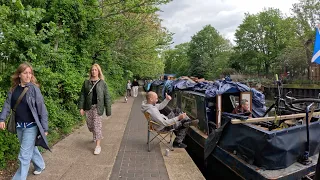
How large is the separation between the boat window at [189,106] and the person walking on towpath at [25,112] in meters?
5.36

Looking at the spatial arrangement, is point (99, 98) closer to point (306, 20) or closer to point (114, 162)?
point (114, 162)

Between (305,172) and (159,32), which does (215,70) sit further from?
(305,172)

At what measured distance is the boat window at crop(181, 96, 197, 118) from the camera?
866 cm

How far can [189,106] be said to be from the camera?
9469mm

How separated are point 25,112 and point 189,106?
631 centimetres

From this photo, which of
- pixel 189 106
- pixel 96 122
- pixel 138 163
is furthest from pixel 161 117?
pixel 189 106

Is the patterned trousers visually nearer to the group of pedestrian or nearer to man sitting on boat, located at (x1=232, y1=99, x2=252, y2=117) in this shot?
the group of pedestrian

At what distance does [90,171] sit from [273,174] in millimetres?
3016

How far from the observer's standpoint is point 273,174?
4.68 metres

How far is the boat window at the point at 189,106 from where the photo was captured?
8.66 meters

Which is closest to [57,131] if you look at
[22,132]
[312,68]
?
[22,132]

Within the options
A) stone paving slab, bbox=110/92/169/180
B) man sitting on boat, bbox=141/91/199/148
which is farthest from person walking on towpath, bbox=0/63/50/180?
man sitting on boat, bbox=141/91/199/148

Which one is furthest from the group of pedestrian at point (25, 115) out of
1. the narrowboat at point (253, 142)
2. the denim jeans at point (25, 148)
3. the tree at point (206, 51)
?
the tree at point (206, 51)

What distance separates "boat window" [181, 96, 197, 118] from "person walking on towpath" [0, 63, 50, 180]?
5.36 meters
